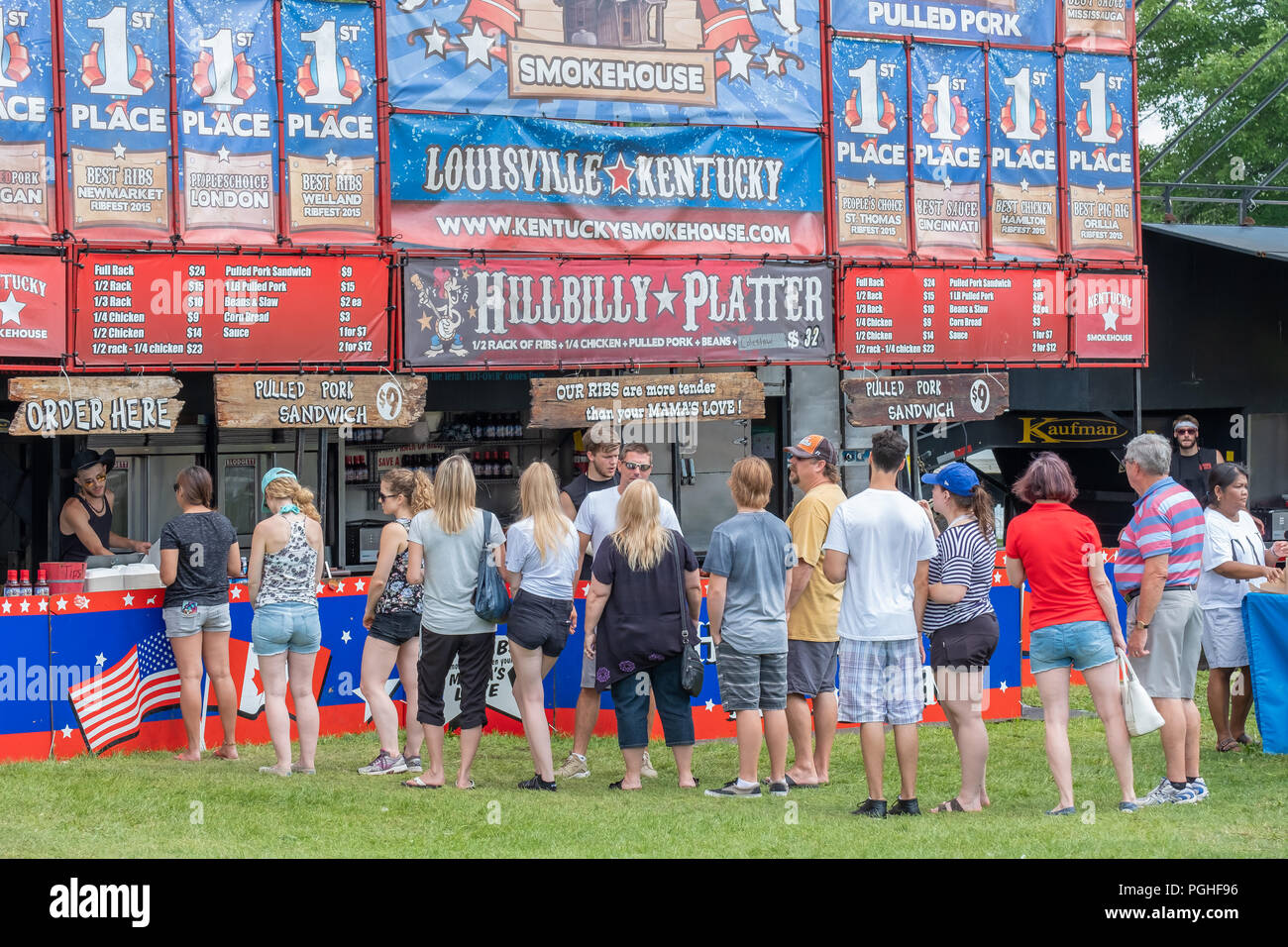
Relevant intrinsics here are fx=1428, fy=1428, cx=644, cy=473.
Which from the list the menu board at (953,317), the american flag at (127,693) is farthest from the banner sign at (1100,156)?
the american flag at (127,693)

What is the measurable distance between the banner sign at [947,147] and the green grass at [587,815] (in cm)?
598

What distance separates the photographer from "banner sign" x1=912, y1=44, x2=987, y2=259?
1316 centimetres

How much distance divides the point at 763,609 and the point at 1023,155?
768 cm

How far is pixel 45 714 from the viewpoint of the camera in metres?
8.50

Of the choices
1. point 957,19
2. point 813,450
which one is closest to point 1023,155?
point 957,19

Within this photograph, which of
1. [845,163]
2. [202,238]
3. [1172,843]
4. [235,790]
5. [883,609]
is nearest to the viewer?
[1172,843]

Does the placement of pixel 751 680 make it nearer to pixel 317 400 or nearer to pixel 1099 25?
pixel 317 400

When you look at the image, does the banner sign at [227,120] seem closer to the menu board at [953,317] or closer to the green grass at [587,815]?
the green grass at [587,815]

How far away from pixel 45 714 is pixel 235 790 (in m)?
1.76

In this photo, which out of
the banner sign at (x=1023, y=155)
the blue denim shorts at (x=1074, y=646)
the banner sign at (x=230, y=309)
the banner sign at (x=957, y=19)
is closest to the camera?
the blue denim shorts at (x=1074, y=646)

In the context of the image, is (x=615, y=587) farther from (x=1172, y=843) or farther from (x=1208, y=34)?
(x=1208, y=34)

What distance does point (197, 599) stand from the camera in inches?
338

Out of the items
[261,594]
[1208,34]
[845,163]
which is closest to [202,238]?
[261,594]

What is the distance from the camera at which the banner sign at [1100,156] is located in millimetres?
13664
